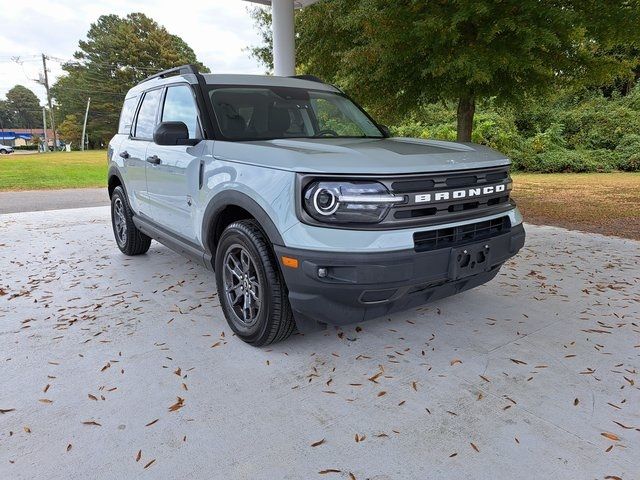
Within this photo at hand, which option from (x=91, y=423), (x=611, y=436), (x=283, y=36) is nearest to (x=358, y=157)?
(x=611, y=436)

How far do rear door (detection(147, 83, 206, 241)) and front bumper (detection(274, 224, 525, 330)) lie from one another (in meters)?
1.26

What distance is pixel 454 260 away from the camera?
2594mm

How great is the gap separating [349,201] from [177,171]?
5.89 ft

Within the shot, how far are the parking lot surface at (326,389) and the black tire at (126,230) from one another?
1142mm

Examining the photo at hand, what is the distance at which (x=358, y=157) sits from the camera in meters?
2.53

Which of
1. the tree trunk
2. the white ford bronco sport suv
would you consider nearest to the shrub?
the tree trunk

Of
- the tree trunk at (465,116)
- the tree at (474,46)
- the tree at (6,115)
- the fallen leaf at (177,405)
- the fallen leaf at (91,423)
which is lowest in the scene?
the fallen leaf at (91,423)

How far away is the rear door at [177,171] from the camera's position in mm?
3424

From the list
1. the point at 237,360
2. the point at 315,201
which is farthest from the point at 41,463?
the point at 315,201

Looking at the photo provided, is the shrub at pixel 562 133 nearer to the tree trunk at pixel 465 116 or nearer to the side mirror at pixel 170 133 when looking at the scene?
the tree trunk at pixel 465 116

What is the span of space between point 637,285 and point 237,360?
3823 millimetres

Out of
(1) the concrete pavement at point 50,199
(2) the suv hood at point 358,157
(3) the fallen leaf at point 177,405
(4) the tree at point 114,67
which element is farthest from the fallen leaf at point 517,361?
Answer: (4) the tree at point 114,67

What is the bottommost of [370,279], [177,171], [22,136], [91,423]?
[91,423]

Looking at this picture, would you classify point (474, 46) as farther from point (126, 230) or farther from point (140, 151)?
point (126, 230)
